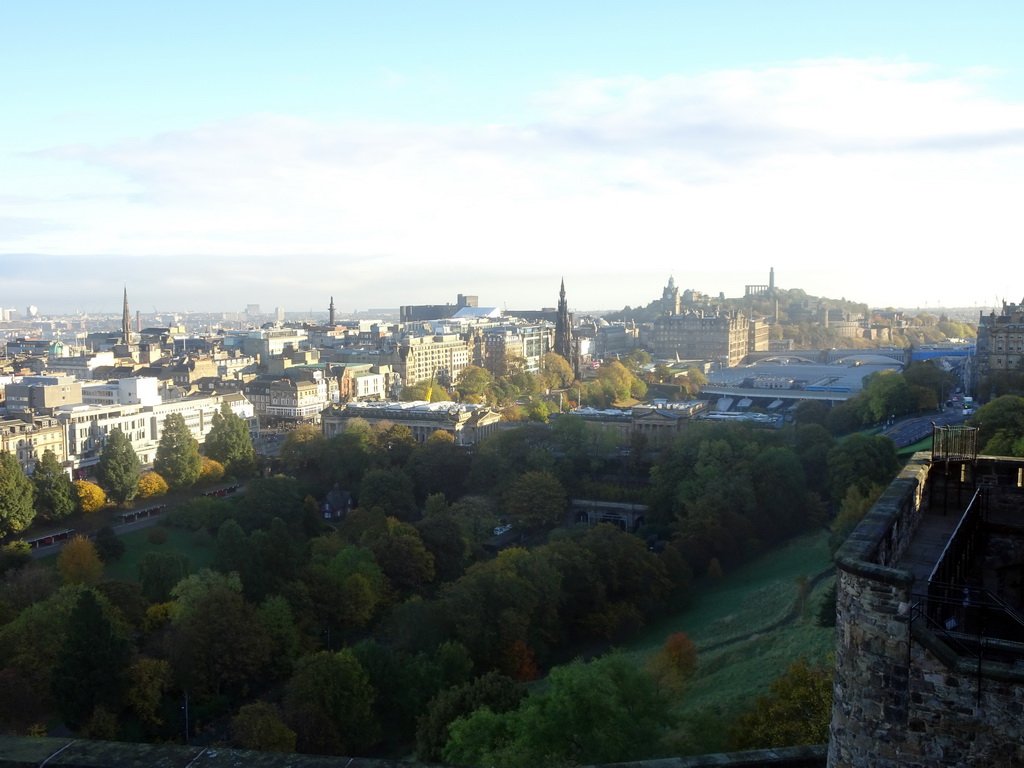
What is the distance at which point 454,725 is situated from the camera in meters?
18.4

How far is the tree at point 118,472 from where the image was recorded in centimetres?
4266

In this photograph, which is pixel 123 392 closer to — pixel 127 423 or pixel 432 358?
pixel 127 423

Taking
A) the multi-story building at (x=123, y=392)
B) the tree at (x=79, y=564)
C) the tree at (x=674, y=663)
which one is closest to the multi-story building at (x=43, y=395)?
the multi-story building at (x=123, y=392)

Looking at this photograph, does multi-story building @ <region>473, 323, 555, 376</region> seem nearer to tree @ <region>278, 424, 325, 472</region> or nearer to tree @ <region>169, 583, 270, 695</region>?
tree @ <region>278, 424, 325, 472</region>

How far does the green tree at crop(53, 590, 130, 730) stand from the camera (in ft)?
73.9

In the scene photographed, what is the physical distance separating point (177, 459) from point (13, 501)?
1081cm

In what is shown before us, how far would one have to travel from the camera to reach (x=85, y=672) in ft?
74.2

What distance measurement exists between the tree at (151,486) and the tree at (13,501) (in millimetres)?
7585

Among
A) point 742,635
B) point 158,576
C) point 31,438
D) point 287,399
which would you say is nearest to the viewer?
point 742,635

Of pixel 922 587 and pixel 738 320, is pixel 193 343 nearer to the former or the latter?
pixel 738 320

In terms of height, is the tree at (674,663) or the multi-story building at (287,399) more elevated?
the multi-story building at (287,399)

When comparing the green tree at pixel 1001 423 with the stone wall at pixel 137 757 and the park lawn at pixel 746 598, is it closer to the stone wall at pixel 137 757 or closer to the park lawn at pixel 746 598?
the park lawn at pixel 746 598

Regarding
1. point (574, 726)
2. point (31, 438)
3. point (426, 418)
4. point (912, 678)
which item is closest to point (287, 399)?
point (426, 418)

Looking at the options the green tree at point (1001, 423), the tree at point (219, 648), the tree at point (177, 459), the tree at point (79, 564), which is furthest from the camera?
the tree at point (177, 459)
